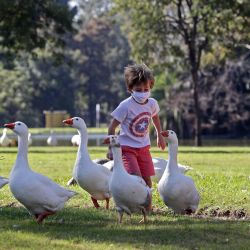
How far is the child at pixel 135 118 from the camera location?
8.77 metres

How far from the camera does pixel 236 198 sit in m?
10.1

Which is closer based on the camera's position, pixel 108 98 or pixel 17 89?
pixel 17 89

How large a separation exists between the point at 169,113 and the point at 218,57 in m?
6.69

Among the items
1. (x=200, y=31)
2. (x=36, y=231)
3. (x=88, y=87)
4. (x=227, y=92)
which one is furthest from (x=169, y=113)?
(x=36, y=231)

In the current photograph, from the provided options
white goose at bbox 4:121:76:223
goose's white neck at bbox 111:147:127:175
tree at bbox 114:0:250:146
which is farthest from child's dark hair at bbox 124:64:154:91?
tree at bbox 114:0:250:146

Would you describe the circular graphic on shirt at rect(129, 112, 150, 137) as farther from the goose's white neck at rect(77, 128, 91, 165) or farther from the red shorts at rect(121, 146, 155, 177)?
the goose's white neck at rect(77, 128, 91, 165)

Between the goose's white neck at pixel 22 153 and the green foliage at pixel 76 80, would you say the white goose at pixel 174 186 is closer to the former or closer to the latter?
the goose's white neck at pixel 22 153

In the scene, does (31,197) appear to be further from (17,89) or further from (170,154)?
(17,89)

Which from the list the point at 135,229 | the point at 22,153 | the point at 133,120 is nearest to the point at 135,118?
the point at 133,120

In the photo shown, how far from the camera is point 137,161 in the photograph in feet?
29.5

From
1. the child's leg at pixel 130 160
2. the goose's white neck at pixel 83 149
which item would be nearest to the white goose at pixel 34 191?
the goose's white neck at pixel 83 149

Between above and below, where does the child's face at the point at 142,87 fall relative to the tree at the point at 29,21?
below

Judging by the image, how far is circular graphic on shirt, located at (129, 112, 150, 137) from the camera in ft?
29.1

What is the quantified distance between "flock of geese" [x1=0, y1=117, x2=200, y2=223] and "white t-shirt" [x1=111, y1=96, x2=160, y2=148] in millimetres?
462
